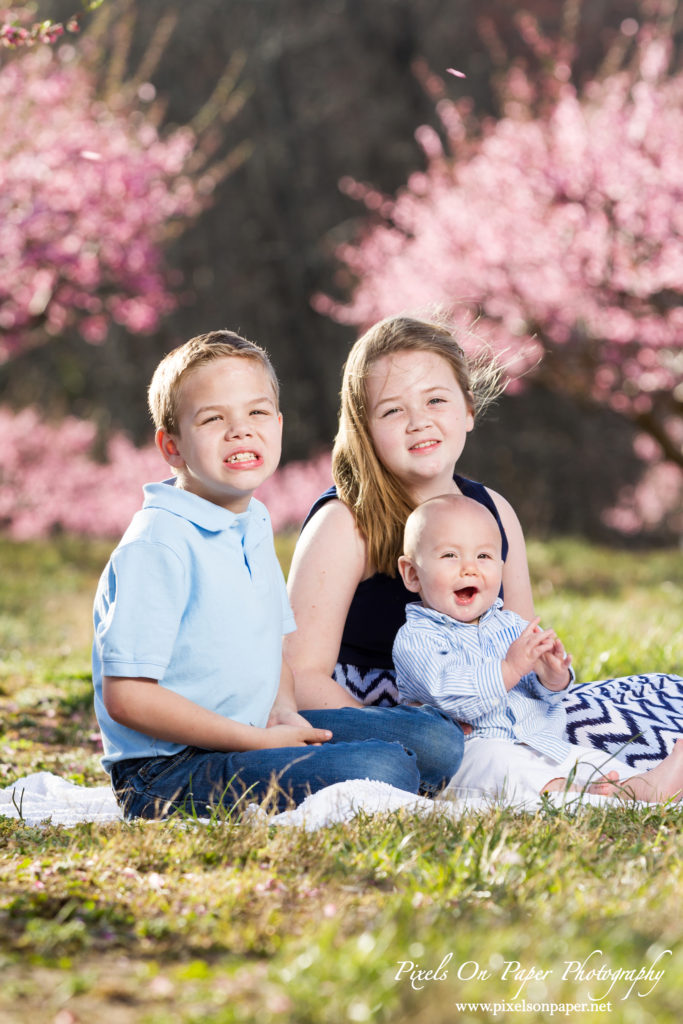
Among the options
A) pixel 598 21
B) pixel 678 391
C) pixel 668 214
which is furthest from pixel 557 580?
pixel 598 21

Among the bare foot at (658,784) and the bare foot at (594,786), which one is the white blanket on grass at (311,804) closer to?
the bare foot at (594,786)

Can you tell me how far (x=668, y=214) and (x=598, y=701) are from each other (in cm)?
618

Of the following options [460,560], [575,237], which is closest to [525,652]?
[460,560]

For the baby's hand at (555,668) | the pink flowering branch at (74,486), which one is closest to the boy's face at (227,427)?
the baby's hand at (555,668)

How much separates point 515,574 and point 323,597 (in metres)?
0.68

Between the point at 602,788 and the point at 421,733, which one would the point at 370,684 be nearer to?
the point at 421,733

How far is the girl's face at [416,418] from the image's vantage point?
Answer: 3.22 meters

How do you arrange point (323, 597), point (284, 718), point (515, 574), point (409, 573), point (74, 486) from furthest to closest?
point (74, 486) → point (515, 574) → point (323, 597) → point (409, 573) → point (284, 718)

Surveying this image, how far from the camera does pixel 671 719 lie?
312 cm

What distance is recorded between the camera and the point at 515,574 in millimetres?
3432

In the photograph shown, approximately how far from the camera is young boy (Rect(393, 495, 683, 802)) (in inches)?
107

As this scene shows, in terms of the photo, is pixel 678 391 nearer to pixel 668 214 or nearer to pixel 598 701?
pixel 668 214

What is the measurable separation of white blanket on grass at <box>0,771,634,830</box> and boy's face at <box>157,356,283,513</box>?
811 millimetres

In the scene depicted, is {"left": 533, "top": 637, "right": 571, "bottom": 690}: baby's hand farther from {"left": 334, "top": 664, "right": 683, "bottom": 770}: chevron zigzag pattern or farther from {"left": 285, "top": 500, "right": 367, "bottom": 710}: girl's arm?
{"left": 285, "top": 500, "right": 367, "bottom": 710}: girl's arm
